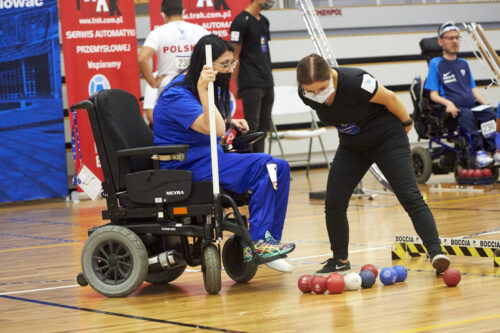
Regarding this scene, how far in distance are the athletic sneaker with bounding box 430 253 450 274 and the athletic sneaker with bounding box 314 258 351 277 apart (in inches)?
14.7

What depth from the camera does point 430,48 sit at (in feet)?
26.6

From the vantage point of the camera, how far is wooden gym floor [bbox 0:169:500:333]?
9.22 feet

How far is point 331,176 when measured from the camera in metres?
3.70

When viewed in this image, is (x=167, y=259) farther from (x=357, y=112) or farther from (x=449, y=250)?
(x=449, y=250)

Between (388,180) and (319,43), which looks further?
(319,43)

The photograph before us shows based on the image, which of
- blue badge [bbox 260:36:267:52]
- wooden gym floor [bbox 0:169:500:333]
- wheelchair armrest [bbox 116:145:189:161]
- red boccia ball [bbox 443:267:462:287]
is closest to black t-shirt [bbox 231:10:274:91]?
blue badge [bbox 260:36:267:52]

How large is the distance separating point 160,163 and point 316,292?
2.96ft

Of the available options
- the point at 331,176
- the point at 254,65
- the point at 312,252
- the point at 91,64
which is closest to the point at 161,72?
the point at 254,65

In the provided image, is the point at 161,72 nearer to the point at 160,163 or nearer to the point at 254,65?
the point at 254,65

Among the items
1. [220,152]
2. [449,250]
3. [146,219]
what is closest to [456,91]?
[449,250]

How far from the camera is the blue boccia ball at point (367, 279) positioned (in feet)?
11.2

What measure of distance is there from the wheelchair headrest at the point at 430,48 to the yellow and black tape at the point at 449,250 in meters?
4.33

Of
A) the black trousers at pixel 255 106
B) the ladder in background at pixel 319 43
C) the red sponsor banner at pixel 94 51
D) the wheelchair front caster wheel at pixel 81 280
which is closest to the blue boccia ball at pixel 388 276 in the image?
the wheelchair front caster wheel at pixel 81 280

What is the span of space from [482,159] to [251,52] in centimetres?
218
